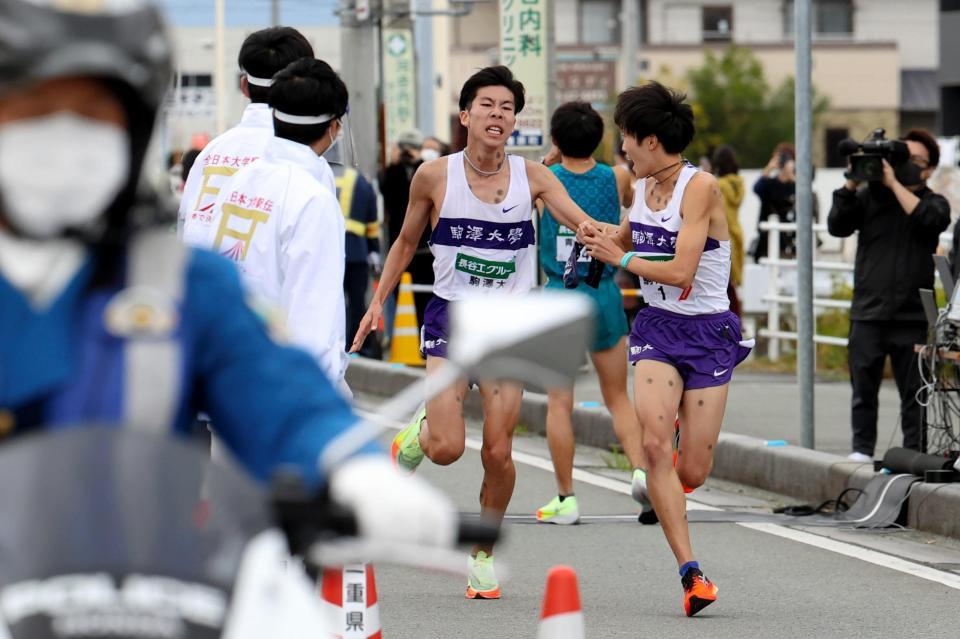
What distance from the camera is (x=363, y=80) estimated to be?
21.5 m

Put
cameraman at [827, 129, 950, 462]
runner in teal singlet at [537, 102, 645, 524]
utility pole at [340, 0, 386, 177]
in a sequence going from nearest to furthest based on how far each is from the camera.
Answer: runner in teal singlet at [537, 102, 645, 524] < cameraman at [827, 129, 950, 462] < utility pole at [340, 0, 386, 177]

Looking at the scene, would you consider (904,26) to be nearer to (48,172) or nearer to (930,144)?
(930,144)

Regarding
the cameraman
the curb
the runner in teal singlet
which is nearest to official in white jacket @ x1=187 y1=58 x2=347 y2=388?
the runner in teal singlet

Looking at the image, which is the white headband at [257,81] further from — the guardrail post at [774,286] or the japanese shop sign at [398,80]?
the japanese shop sign at [398,80]

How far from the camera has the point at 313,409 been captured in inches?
98.3

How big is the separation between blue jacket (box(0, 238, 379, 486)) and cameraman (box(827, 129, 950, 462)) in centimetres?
901

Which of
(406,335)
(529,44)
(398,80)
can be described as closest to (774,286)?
(406,335)

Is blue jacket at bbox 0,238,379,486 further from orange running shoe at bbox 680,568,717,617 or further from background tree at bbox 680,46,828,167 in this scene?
background tree at bbox 680,46,828,167

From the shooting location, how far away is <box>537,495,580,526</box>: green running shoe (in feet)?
32.3

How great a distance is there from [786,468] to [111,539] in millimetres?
9008

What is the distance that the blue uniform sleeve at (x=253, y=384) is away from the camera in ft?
8.16

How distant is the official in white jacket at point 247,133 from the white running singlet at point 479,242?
1.26 metres

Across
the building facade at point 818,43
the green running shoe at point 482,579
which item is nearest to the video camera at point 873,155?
the green running shoe at point 482,579

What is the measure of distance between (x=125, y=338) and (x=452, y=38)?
72362 mm
